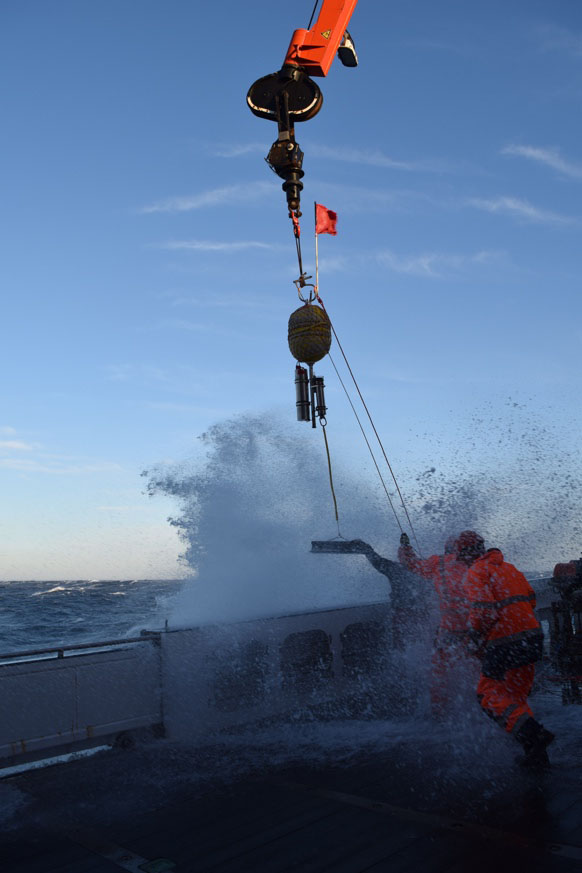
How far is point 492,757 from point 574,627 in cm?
400

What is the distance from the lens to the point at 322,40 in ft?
26.7

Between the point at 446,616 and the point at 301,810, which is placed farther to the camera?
the point at 446,616

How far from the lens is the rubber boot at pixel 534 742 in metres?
4.57

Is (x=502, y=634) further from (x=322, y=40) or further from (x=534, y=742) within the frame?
(x=322, y=40)

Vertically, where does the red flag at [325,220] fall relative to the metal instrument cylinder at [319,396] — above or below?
above

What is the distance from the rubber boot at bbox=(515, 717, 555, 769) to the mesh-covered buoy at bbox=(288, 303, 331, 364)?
13.5 feet

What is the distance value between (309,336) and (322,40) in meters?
3.93

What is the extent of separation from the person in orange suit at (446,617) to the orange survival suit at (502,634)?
735mm

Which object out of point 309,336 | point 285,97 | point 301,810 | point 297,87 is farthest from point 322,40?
point 301,810

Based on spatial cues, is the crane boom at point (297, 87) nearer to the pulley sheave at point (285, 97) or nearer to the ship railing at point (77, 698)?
the pulley sheave at point (285, 97)

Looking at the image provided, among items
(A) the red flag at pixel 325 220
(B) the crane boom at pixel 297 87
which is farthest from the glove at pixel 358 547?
(A) the red flag at pixel 325 220

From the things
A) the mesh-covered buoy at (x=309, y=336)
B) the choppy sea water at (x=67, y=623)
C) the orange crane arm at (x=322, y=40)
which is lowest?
the choppy sea water at (x=67, y=623)

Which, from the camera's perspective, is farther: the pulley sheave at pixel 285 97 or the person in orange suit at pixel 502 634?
the pulley sheave at pixel 285 97

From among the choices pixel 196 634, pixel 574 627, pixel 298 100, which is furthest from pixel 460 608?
pixel 298 100
